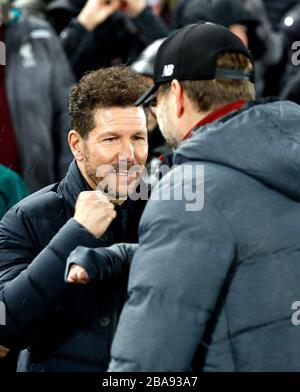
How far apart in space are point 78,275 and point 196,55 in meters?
0.83

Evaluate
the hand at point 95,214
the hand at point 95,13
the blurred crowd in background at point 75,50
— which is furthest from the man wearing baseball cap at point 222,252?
the hand at point 95,13

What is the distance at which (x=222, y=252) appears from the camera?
292 centimetres

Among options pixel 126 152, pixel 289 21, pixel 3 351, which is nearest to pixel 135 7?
pixel 289 21

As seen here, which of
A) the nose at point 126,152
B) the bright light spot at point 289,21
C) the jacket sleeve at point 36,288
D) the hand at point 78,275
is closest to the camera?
the hand at point 78,275

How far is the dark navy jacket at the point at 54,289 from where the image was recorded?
3.37 meters

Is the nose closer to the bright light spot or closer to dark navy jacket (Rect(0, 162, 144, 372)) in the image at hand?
dark navy jacket (Rect(0, 162, 144, 372))

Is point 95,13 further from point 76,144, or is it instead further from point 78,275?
point 78,275

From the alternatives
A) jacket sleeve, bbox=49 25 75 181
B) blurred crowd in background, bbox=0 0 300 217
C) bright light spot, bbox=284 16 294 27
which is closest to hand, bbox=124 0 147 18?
blurred crowd in background, bbox=0 0 300 217

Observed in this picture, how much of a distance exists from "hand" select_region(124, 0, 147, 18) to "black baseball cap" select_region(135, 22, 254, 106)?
13.2 ft

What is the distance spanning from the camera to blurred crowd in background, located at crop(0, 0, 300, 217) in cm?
654

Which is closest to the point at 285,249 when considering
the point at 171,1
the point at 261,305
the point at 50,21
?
the point at 261,305

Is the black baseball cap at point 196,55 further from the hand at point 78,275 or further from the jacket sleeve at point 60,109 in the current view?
the jacket sleeve at point 60,109

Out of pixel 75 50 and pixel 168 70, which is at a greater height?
pixel 168 70
